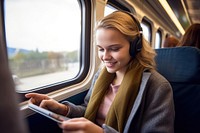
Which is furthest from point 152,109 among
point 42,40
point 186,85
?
point 42,40

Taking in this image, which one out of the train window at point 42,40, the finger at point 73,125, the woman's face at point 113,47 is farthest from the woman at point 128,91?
the train window at point 42,40

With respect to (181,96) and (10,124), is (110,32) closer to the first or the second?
(181,96)

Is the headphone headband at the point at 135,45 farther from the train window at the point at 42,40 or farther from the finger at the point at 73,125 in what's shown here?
the train window at the point at 42,40

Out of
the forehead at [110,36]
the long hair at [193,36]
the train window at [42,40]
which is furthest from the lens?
the long hair at [193,36]

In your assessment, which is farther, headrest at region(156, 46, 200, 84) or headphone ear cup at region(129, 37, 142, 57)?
headrest at region(156, 46, 200, 84)

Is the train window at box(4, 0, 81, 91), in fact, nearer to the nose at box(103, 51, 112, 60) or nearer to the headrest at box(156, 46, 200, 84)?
the nose at box(103, 51, 112, 60)

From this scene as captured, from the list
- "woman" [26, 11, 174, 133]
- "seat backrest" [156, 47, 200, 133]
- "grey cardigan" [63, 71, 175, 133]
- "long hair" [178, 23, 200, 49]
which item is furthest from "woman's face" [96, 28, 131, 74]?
"long hair" [178, 23, 200, 49]

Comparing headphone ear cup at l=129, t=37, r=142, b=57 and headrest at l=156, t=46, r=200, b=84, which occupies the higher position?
headphone ear cup at l=129, t=37, r=142, b=57

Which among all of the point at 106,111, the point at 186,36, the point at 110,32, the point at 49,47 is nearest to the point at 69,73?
the point at 49,47

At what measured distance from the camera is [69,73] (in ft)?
6.34

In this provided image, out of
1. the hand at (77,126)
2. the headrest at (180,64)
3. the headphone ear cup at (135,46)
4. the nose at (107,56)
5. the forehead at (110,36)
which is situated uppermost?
the forehead at (110,36)

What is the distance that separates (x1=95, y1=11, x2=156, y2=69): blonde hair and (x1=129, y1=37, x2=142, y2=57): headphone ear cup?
19 millimetres

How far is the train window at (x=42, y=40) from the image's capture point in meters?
1.26

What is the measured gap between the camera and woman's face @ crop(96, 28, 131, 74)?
3.51 feet
